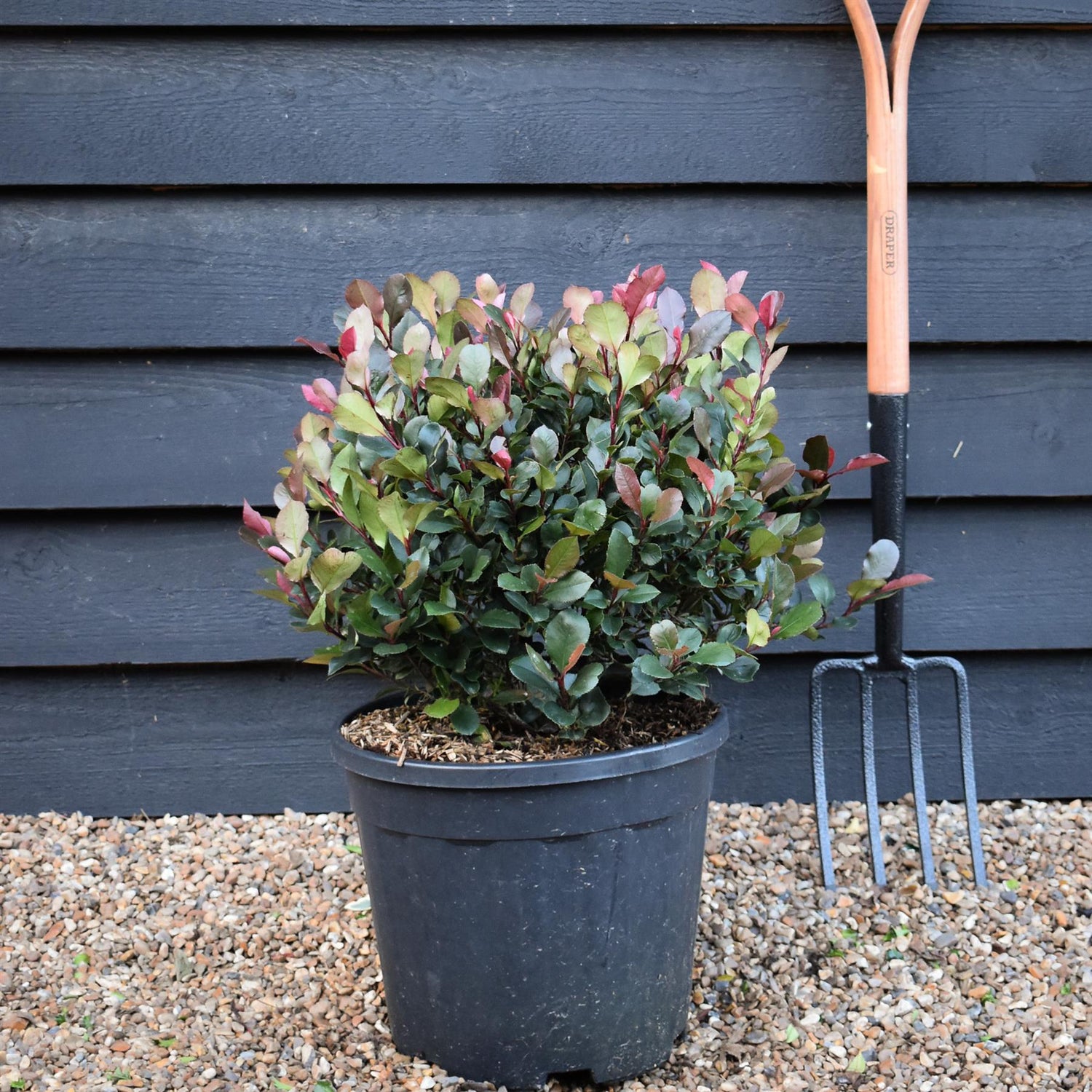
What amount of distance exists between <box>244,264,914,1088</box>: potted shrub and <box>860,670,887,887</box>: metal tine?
0.48m

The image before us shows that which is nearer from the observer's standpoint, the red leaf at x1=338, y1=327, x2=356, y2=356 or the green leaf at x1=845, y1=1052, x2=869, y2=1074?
the red leaf at x1=338, y1=327, x2=356, y2=356

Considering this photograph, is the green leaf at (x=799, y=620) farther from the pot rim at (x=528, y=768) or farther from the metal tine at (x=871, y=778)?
the metal tine at (x=871, y=778)

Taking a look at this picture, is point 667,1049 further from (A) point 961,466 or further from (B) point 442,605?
(A) point 961,466

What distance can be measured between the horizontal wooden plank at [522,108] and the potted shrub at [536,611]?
54 cm

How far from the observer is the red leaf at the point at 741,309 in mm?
1221

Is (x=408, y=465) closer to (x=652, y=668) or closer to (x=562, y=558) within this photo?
(x=562, y=558)

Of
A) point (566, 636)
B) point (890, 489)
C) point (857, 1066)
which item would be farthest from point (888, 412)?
point (857, 1066)

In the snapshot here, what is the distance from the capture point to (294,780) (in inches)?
71.3

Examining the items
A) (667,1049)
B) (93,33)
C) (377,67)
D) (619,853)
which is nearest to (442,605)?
(619,853)

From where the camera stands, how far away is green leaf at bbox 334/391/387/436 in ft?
3.56

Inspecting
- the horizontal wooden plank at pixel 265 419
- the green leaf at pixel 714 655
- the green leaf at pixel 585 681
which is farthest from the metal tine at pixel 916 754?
the green leaf at pixel 585 681

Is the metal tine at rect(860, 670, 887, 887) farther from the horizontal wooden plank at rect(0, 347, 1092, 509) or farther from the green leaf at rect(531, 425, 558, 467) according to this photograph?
the green leaf at rect(531, 425, 558, 467)

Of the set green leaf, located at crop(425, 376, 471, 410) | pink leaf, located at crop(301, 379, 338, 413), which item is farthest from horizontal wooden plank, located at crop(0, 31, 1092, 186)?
green leaf, located at crop(425, 376, 471, 410)

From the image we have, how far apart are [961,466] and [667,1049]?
1.04m
